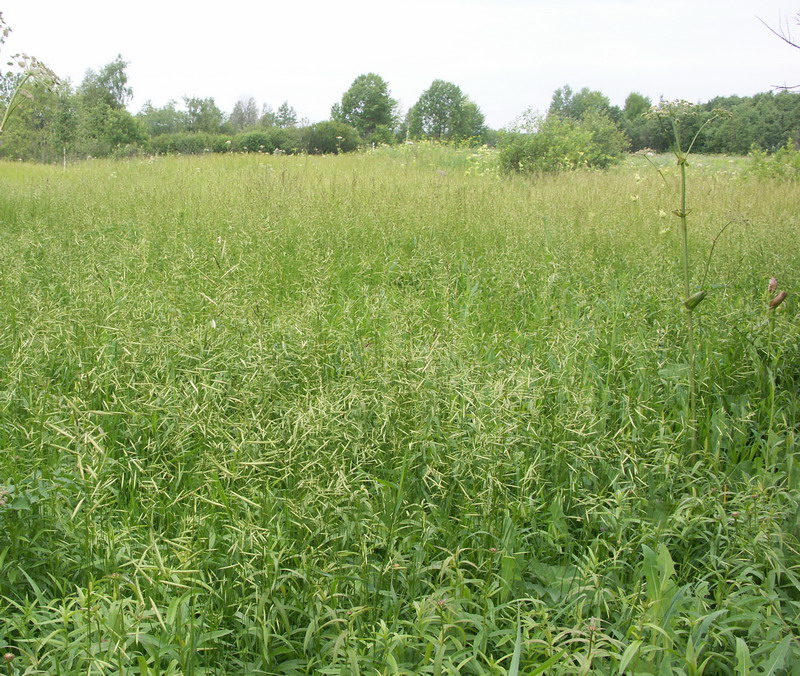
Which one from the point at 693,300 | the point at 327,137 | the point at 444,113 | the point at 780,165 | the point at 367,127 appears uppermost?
the point at 444,113

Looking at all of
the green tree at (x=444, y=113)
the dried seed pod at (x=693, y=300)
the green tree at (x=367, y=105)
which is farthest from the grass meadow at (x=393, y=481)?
the green tree at (x=444, y=113)

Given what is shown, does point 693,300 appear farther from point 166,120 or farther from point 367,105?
point 166,120

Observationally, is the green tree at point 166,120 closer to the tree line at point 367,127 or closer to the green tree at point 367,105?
the tree line at point 367,127

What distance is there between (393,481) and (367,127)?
75763 mm

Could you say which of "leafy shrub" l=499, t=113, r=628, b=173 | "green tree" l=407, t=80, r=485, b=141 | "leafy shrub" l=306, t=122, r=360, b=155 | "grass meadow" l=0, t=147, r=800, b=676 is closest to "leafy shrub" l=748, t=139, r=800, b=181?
"leafy shrub" l=499, t=113, r=628, b=173

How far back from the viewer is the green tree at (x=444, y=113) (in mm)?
84062

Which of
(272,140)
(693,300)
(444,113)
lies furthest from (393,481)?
(444,113)

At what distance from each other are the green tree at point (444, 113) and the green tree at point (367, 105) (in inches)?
353

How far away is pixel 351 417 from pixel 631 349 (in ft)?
5.47

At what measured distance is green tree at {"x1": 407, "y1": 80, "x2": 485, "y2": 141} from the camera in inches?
3310

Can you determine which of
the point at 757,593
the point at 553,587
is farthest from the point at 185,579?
the point at 757,593

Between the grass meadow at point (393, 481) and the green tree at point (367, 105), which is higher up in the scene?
the green tree at point (367, 105)

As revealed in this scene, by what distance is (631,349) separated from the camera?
2.97 m

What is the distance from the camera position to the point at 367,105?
7338 cm
